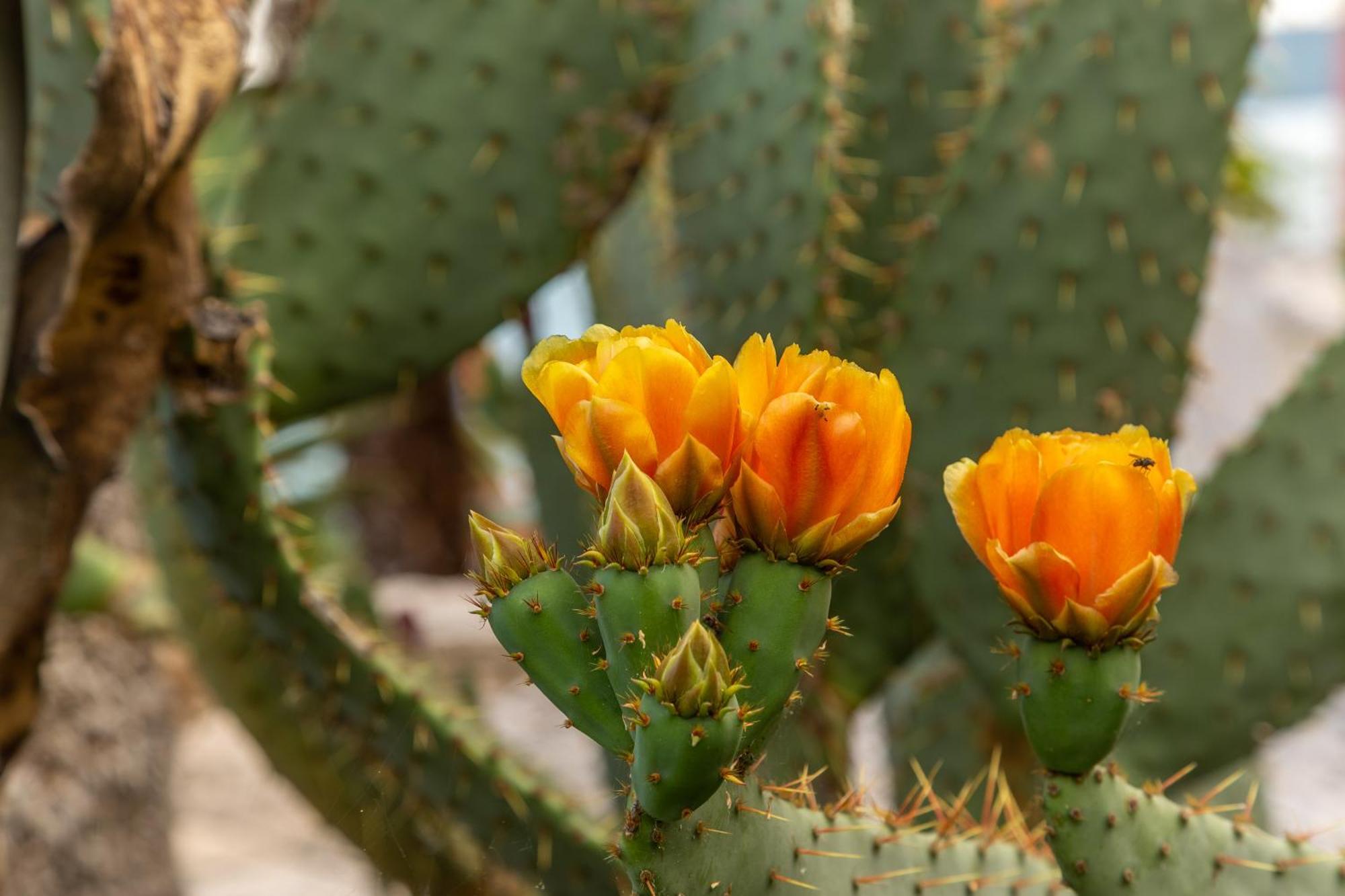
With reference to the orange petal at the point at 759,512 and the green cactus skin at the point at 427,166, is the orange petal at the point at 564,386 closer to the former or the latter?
the orange petal at the point at 759,512

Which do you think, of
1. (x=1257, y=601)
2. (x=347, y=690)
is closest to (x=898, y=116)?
(x=1257, y=601)

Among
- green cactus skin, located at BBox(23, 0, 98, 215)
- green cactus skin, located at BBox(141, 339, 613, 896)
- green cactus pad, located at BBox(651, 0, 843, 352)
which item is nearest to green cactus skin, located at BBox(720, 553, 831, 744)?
green cactus skin, located at BBox(141, 339, 613, 896)

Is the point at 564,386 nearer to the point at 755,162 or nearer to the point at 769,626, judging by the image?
the point at 769,626

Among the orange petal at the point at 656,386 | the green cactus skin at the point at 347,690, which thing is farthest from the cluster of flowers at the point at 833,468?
the green cactus skin at the point at 347,690

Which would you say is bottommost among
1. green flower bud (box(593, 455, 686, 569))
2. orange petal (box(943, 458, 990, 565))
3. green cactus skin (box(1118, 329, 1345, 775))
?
green cactus skin (box(1118, 329, 1345, 775))

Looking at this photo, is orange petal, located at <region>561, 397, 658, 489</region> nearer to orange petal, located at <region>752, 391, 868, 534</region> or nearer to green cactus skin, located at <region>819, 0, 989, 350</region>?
orange petal, located at <region>752, 391, 868, 534</region>

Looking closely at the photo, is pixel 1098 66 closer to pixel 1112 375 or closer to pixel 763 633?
pixel 1112 375
